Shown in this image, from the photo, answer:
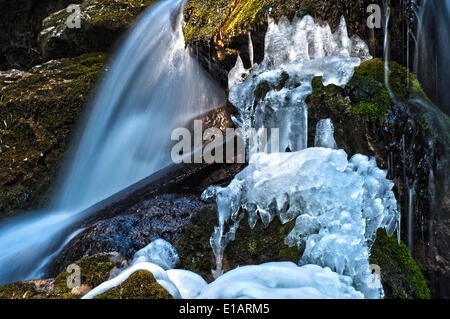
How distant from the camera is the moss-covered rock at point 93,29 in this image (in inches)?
335

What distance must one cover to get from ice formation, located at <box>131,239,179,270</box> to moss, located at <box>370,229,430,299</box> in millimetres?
1661

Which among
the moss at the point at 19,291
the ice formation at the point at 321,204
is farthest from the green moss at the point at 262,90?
the moss at the point at 19,291

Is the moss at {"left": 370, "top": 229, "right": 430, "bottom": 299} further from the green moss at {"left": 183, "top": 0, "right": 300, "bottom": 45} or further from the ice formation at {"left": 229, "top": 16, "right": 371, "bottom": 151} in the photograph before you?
the green moss at {"left": 183, "top": 0, "right": 300, "bottom": 45}

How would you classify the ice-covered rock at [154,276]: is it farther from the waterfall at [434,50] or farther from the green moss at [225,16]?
the waterfall at [434,50]

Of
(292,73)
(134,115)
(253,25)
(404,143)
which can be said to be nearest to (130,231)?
(292,73)

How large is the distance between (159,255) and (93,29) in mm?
6720

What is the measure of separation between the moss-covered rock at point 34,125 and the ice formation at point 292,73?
3.59 metres

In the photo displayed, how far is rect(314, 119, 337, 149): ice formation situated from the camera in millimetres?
3918

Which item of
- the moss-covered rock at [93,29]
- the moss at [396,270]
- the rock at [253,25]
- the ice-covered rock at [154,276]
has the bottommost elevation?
the moss at [396,270]

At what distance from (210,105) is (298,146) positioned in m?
3.25

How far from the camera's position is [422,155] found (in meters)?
3.84

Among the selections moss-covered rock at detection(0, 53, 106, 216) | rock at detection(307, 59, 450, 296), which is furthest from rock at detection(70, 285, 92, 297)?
moss-covered rock at detection(0, 53, 106, 216)

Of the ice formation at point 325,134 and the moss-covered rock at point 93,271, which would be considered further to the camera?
the ice formation at point 325,134
